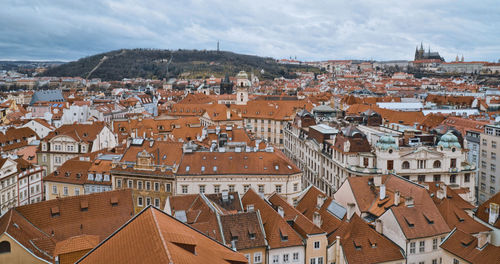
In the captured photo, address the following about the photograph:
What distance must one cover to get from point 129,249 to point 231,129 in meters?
55.2

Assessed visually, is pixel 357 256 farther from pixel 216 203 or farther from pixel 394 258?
pixel 216 203

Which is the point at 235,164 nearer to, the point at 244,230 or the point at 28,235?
the point at 244,230

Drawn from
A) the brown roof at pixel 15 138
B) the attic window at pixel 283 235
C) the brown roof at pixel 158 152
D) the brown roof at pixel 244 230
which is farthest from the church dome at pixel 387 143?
the brown roof at pixel 15 138

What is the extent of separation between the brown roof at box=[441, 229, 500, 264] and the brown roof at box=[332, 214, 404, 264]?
4.10 m

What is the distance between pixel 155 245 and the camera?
61.8 feet

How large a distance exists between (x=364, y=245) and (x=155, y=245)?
23498 millimetres

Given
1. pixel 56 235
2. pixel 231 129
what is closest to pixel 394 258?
pixel 56 235

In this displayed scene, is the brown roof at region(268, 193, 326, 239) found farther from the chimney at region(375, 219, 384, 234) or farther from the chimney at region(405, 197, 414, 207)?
the chimney at region(405, 197, 414, 207)

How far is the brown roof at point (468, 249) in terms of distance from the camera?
33.5 metres

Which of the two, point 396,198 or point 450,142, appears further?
point 450,142

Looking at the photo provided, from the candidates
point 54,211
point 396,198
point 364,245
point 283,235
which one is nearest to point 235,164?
point 283,235

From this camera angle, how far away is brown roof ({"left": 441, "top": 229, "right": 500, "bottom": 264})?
110 ft

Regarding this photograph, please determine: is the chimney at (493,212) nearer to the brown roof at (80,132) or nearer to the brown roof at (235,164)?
the brown roof at (235,164)

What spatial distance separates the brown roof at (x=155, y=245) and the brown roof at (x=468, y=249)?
20.7 metres
